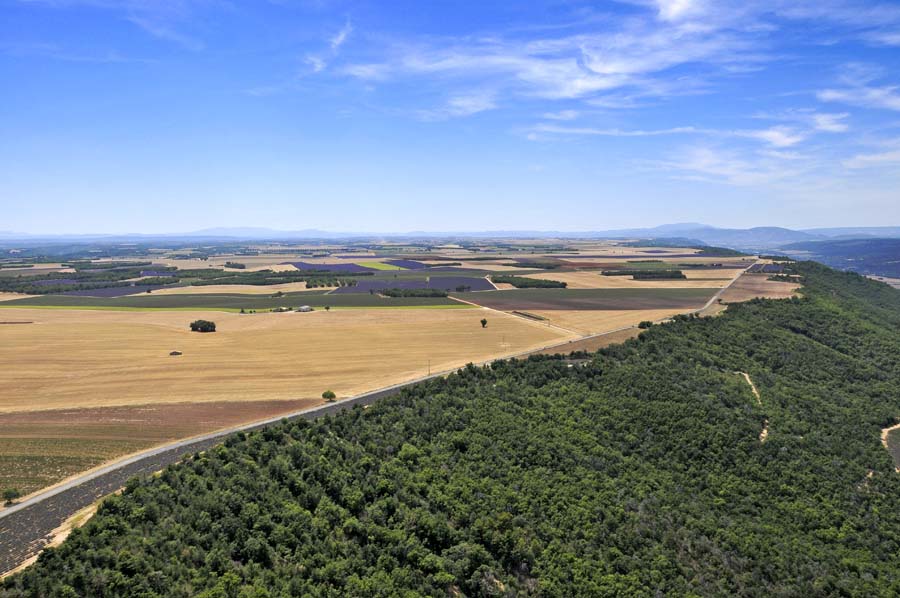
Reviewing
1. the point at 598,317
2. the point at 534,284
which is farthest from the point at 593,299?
the point at 534,284

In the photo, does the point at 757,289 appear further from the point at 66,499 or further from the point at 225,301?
the point at 66,499

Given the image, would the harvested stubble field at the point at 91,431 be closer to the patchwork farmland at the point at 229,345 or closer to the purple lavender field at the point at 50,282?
the patchwork farmland at the point at 229,345

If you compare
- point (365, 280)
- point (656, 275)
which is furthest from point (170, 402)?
point (656, 275)

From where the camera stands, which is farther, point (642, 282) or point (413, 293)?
point (642, 282)

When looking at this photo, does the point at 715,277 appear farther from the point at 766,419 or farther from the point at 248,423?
the point at 248,423

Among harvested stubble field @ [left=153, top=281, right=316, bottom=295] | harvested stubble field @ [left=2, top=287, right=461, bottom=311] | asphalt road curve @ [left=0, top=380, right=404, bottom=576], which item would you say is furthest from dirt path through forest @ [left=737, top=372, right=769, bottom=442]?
harvested stubble field @ [left=153, top=281, right=316, bottom=295]

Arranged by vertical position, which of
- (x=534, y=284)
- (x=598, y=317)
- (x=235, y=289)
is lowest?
(x=598, y=317)
